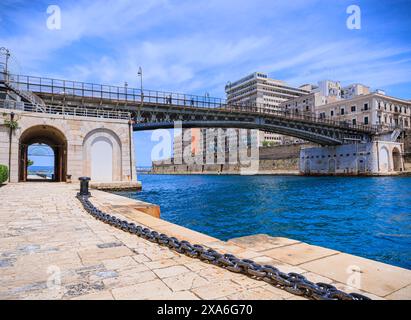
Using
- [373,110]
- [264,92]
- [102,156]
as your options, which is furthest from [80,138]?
[264,92]

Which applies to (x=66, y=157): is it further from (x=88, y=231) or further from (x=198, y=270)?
(x=198, y=270)

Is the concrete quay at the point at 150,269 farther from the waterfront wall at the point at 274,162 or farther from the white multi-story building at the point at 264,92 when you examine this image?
the white multi-story building at the point at 264,92

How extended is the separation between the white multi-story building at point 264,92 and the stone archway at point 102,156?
8805cm

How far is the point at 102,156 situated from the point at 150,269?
2286 cm

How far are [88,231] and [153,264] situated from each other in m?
2.90

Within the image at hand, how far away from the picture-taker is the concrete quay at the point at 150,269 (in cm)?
283

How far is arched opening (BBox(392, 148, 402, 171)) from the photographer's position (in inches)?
2158

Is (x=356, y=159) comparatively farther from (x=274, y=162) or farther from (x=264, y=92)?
(x=264, y=92)

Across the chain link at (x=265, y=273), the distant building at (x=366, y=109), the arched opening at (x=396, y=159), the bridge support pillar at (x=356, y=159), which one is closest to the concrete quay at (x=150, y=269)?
the chain link at (x=265, y=273)

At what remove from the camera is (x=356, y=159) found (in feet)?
177

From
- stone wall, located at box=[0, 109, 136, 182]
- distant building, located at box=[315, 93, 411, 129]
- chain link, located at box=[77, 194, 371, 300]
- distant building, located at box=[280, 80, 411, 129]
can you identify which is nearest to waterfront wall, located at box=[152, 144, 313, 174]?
distant building, located at box=[280, 80, 411, 129]

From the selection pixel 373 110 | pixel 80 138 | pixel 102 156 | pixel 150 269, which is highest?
pixel 373 110

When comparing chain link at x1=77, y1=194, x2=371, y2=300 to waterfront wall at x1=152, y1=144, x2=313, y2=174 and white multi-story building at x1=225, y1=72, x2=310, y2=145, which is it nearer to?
waterfront wall at x1=152, y1=144, x2=313, y2=174

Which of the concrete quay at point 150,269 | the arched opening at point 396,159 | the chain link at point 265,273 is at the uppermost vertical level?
the arched opening at point 396,159
